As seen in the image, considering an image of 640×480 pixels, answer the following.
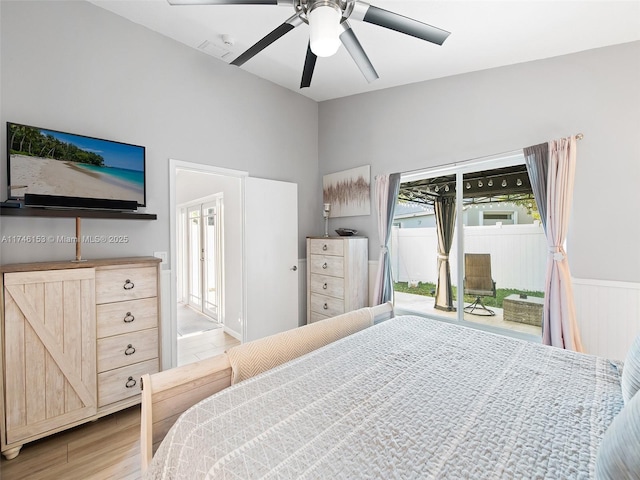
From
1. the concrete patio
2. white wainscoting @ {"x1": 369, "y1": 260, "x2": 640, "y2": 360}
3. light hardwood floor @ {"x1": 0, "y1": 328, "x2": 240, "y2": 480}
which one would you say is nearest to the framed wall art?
the concrete patio

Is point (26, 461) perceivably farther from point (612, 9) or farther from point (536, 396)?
point (612, 9)

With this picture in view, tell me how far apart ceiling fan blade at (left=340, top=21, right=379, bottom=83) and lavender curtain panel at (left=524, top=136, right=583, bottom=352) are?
154 cm

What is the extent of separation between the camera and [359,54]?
1.83 meters

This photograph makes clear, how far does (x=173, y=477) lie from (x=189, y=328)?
12.7 ft

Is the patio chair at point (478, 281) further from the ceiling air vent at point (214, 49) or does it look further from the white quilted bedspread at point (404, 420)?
the ceiling air vent at point (214, 49)

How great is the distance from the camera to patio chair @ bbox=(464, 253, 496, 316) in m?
2.81

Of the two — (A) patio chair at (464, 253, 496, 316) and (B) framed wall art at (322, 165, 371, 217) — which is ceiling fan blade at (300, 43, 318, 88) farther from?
(A) patio chair at (464, 253, 496, 316)

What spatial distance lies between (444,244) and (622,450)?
2564 mm

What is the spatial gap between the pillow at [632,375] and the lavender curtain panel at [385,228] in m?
2.25

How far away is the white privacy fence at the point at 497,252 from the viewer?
2.52m

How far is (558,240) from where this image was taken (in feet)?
7.28

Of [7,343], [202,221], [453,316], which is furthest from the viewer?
[202,221]

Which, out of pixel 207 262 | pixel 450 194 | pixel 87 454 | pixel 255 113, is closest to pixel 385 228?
pixel 450 194

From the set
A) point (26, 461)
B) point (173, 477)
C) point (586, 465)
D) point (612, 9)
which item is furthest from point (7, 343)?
point (612, 9)
